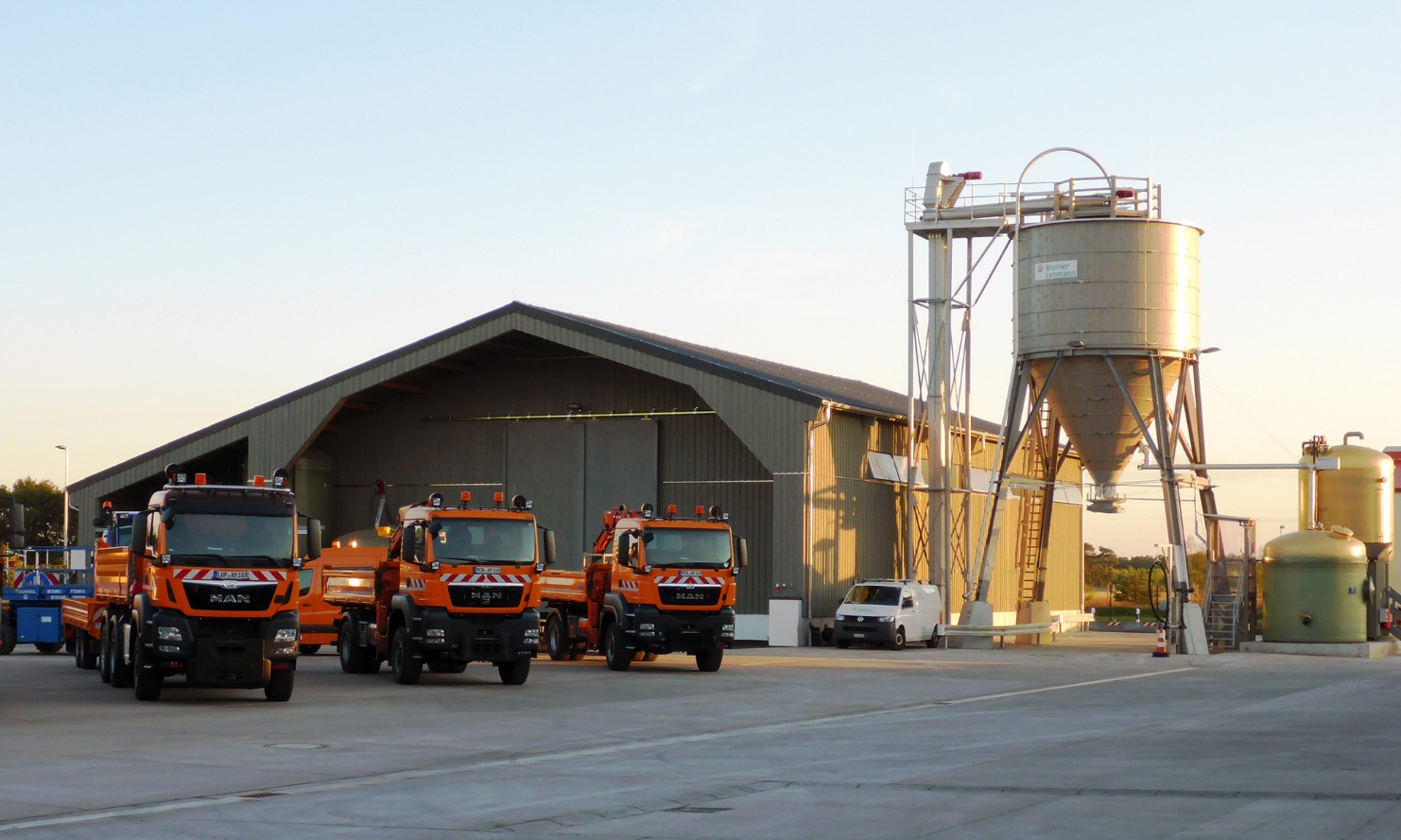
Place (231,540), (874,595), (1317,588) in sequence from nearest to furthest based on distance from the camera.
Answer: (231,540)
(1317,588)
(874,595)

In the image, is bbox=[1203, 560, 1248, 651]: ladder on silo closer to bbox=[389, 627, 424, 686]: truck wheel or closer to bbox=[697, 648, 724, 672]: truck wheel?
bbox=[697, 648, 724, 672]: truck wheel

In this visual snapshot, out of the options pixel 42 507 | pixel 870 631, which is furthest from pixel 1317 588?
pixel 42 507

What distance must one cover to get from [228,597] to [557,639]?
11.8 meters

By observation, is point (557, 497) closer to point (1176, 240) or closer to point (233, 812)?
point (1176, 240)

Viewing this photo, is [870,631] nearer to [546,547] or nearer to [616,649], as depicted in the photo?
[616,649]

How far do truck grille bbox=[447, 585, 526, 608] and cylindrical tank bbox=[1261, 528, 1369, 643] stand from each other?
20712 millimetres

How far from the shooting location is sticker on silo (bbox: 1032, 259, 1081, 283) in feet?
121

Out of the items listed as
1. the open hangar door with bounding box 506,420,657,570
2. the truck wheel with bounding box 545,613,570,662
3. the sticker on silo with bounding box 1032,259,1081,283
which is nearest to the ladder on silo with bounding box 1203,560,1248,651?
the sticker on silo with bounding box 1032,259,1081,283

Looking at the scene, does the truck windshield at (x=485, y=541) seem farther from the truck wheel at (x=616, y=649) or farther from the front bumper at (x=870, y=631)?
the front bumper at (x=870, y=631)

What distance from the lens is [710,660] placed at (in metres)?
28.0

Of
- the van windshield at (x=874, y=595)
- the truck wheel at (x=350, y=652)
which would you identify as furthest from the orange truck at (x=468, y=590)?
the van windshield at (x=874, y=595)

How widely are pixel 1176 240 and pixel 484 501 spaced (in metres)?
19.8

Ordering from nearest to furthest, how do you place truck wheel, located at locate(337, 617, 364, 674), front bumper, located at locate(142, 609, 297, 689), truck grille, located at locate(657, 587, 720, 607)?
front bumper, located at locate(142, 609, 297, 689) < truck wheel, located at locate(337, 617, 364, 674) < truck grille, located at locate(657, 587, 720, 607)

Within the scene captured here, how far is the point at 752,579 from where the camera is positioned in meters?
41.2
